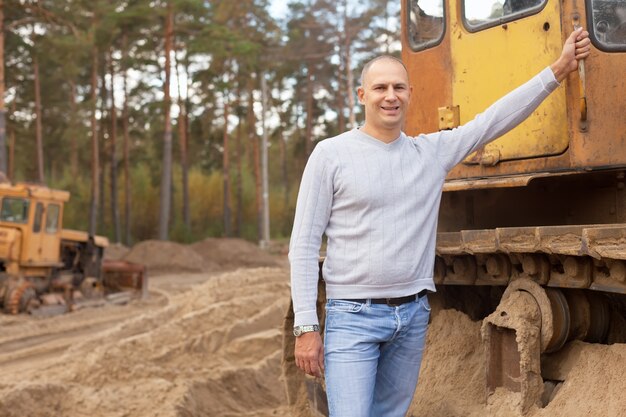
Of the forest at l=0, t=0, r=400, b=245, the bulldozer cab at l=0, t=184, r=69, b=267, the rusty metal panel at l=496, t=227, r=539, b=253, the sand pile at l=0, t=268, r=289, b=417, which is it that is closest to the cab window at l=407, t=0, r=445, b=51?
the rusty metal panel at l=496, t=227, r=539, b=253

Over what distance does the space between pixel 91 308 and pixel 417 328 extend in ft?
48.7

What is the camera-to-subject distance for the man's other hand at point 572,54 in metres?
4.16

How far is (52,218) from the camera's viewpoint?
17.9 meters

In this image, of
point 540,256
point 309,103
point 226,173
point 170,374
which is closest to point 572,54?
point 540,256

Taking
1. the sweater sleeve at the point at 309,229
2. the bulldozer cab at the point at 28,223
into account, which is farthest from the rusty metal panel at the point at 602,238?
the bulldozer cab at the point at 28,223

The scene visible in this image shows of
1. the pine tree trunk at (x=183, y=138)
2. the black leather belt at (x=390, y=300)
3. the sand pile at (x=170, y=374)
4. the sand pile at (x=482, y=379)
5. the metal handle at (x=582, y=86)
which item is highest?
the pine tree trunk at (x=183, y=138)

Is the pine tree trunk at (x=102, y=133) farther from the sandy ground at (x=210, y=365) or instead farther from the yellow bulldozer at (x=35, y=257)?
the sandy ground at (x=210, y=365)

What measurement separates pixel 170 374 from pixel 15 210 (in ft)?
30.9

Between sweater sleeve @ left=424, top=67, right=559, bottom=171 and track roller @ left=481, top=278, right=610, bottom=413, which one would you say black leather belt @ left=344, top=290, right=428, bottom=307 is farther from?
track roller @ left=481, top=278, right=610, bottom=413

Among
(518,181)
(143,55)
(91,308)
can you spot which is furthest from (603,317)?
(143,55)

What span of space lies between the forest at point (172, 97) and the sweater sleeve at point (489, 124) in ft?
74.9

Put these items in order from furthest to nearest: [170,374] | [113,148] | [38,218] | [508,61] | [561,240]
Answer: [113,148] < [38,218] < [170,374] < [508,61] < [561,240]

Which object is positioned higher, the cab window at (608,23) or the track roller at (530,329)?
the cab window at (608,23)

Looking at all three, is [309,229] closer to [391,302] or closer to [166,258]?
[391,302]
